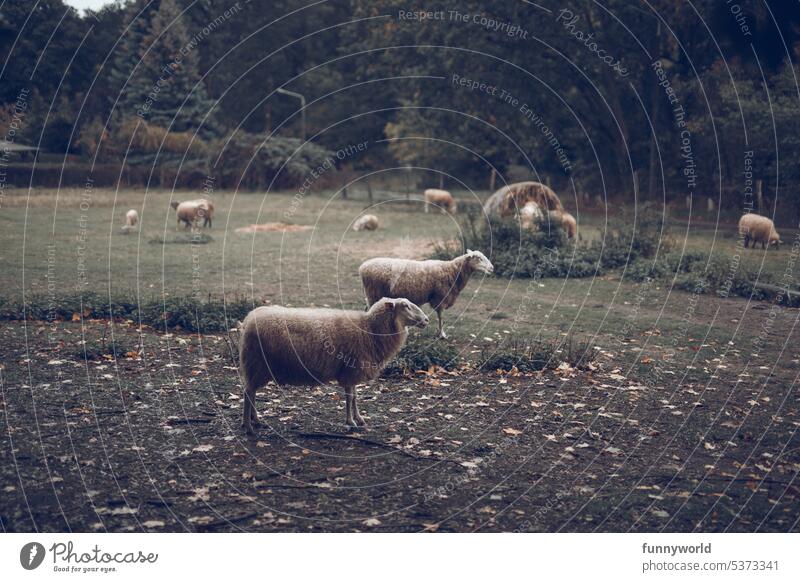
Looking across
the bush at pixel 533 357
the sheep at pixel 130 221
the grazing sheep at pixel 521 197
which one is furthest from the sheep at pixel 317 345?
the sheep at pixel 130 221

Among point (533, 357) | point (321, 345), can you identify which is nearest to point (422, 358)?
point (533, 357)

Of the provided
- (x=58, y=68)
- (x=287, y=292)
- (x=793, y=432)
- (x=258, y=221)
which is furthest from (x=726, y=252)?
(x=58, y=68)

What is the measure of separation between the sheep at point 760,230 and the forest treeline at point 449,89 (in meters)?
2.51

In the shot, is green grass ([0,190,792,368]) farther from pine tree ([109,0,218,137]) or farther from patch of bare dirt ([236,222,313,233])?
pine tree ([109,0,218,137])

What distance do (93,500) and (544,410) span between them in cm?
520

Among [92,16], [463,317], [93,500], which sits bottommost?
[93,500]

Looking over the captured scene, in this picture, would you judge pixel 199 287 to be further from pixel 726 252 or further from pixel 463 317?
pixel 726 252

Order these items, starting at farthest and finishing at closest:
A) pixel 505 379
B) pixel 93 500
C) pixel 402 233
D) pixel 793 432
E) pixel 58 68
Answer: pixel 402 233
pixel 58 68
pixel 505 379
pixel 793 432
pixel 93 500

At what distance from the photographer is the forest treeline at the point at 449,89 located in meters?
22.7

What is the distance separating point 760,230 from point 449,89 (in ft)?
61.4

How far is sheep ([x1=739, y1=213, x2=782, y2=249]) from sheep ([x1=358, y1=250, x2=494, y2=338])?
41.8ft

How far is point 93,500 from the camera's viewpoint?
6477mm
